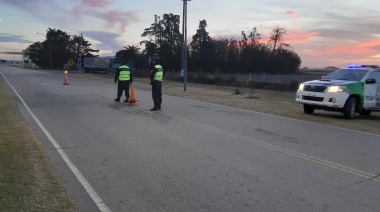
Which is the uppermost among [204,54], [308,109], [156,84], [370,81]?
[204,54]

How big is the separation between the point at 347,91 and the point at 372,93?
4.80 ft

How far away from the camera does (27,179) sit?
579cm

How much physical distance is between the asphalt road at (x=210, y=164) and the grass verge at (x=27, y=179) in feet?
0.68

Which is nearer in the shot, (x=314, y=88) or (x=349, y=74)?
(x=314, y=88)

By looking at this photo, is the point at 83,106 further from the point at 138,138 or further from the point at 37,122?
the point at 138,138

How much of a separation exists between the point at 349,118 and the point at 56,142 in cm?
982

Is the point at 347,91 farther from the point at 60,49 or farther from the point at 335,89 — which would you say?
the point at 60,49

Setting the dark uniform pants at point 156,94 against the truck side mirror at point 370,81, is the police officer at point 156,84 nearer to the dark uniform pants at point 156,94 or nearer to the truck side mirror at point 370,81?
the dark uniform pants at point 156,94

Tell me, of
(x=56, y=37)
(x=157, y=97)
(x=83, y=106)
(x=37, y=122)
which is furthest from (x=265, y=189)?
(x=56, y=37)

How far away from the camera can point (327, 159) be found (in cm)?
749

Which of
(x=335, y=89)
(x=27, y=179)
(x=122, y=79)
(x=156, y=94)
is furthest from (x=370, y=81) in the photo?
(x=27, y=179)

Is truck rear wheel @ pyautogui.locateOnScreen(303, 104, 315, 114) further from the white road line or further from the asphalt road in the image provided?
the white road line

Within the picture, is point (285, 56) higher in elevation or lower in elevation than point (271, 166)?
higher

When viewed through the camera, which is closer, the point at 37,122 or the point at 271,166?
the point at 271,166
